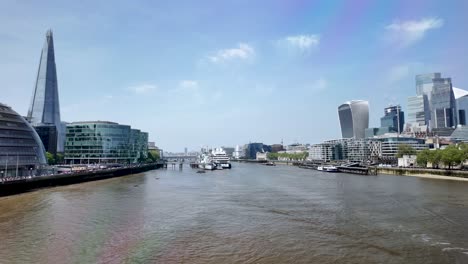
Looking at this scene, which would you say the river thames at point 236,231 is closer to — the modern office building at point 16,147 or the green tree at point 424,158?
the modern office building at point 16,147

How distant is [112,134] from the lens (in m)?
187

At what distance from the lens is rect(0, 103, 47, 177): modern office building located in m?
85.4

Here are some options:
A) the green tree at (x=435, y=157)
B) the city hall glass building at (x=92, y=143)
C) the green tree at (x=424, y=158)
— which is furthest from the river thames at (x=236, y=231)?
the city hall glass building at (x=92, y=143)

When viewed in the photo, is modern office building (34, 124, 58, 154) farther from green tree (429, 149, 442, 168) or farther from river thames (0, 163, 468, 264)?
green tree (429, 149, 442, 168)

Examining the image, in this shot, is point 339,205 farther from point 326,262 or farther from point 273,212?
point 326,262

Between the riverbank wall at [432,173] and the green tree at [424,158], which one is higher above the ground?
the green tree at [424,158]

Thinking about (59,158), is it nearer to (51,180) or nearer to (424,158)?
(51,180)

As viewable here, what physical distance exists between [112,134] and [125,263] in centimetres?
17444

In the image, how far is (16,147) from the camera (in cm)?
8994

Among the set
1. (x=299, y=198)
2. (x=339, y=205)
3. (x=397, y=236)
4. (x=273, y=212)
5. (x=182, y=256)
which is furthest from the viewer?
(x=299, y=198)

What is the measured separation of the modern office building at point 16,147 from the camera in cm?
8538

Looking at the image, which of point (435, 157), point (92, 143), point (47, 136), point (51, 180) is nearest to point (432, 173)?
point (435, 157)

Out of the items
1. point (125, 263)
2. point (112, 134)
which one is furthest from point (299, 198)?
point (112, 134)

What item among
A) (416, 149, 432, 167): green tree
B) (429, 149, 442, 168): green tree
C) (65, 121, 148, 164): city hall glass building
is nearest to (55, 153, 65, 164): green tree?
(65, 121, 148, 164): city hall glass building
